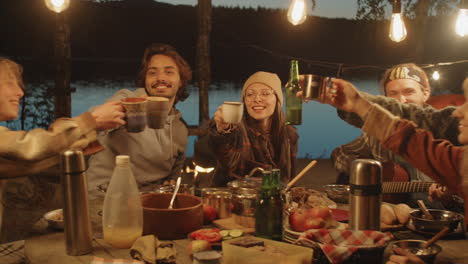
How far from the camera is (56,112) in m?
6.02

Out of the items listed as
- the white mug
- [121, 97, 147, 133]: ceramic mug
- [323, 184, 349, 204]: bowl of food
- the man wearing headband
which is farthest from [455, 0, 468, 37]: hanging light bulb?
[121, 97, 147, 133]: ceramic mug

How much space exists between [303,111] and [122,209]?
20186mm

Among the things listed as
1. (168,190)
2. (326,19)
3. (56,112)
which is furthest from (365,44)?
(168,190)

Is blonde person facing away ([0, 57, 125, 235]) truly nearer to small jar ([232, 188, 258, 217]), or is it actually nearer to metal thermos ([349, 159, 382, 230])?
small jar ([232, 188, 258, 217])

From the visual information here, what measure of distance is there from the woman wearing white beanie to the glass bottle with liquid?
1.81m

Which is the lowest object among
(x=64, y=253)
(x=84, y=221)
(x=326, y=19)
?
(x=64, y=253)

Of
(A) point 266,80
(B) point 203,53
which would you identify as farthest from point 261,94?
(B) point 203,53

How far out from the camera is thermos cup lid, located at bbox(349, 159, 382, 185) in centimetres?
211

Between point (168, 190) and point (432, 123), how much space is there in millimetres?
1998

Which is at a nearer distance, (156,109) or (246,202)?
(246,202)

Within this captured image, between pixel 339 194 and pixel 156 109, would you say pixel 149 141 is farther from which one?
pixel 339 194

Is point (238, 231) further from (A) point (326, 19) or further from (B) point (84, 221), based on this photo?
(A) point (326, 19)

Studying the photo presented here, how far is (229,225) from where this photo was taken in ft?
8.27

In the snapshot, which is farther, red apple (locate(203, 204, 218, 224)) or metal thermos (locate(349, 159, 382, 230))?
red apple (locate(203, 204, 218, 224))
